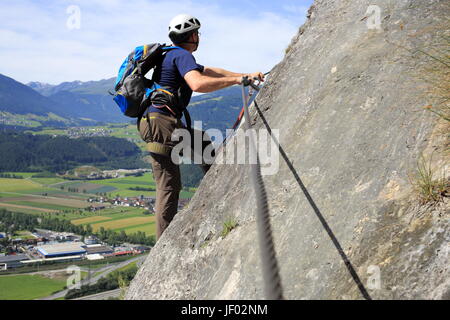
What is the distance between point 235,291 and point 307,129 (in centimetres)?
247

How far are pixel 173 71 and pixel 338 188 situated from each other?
3321 millimetres

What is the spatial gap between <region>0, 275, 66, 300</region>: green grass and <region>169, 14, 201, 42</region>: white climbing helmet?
65.3 meters

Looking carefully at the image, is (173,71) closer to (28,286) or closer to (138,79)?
(138,79)

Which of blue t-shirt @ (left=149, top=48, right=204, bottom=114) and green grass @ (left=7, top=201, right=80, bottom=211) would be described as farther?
green grass @ (left=7, top=201, right=80, bottom=211)

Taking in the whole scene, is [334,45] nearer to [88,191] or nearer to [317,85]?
[317,85]

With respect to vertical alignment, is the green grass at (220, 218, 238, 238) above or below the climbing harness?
below

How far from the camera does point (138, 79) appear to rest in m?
6.29

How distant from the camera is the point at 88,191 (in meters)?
149

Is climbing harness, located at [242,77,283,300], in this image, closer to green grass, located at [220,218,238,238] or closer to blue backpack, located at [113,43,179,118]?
green grass, located at [220,218,238,238]

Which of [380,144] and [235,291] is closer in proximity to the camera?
[235,291]

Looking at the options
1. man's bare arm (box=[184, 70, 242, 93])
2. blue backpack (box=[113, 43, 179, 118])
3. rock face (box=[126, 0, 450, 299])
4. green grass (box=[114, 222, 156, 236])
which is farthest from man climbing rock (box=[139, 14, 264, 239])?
green grass (box=[114, 222, 156, 236])

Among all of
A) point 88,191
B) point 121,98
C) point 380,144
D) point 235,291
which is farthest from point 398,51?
point 88,191

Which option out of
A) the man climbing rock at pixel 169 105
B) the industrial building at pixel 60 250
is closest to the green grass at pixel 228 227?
the man climbing rock at pixel 169 105

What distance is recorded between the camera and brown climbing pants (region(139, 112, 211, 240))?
A: 6.29m
